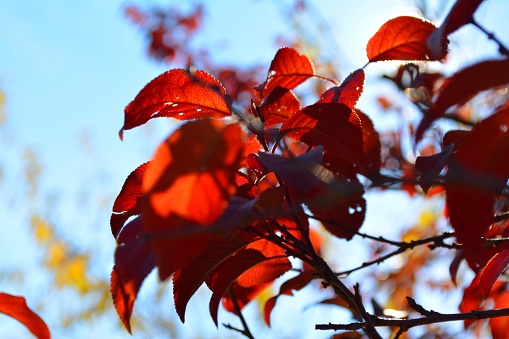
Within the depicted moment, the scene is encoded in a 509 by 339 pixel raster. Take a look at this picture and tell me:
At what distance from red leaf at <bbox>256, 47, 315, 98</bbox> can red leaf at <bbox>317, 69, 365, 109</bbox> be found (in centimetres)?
10

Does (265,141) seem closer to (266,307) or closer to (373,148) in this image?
(373,148)

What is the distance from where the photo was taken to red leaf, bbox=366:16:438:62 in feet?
3.00

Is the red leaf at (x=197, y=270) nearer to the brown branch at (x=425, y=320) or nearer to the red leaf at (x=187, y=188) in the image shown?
the brown branch at (x=425, y=320)

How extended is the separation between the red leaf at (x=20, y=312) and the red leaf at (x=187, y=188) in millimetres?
411

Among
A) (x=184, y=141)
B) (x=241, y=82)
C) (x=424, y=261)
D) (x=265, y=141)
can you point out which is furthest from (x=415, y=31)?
(x=241, y=82)

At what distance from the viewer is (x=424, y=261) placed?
3.61m

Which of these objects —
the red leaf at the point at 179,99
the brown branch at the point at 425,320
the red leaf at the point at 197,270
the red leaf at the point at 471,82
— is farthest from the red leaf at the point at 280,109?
the red leaf at the point at 471,82

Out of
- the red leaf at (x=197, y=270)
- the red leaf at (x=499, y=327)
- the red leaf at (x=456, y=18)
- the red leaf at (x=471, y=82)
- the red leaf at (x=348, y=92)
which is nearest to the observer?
the red leaf at (x=471, y=82)

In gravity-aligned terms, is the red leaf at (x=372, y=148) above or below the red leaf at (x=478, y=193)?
above

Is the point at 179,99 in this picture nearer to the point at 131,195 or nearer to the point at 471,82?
the point at 131,195

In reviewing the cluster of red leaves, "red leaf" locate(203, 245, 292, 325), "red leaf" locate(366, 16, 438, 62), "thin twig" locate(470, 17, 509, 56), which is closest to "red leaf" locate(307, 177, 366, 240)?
the cluster of red leaves

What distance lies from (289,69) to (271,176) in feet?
0.80

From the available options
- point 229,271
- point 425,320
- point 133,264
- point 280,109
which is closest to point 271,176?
point 280,109

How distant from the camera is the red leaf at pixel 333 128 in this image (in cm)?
80
